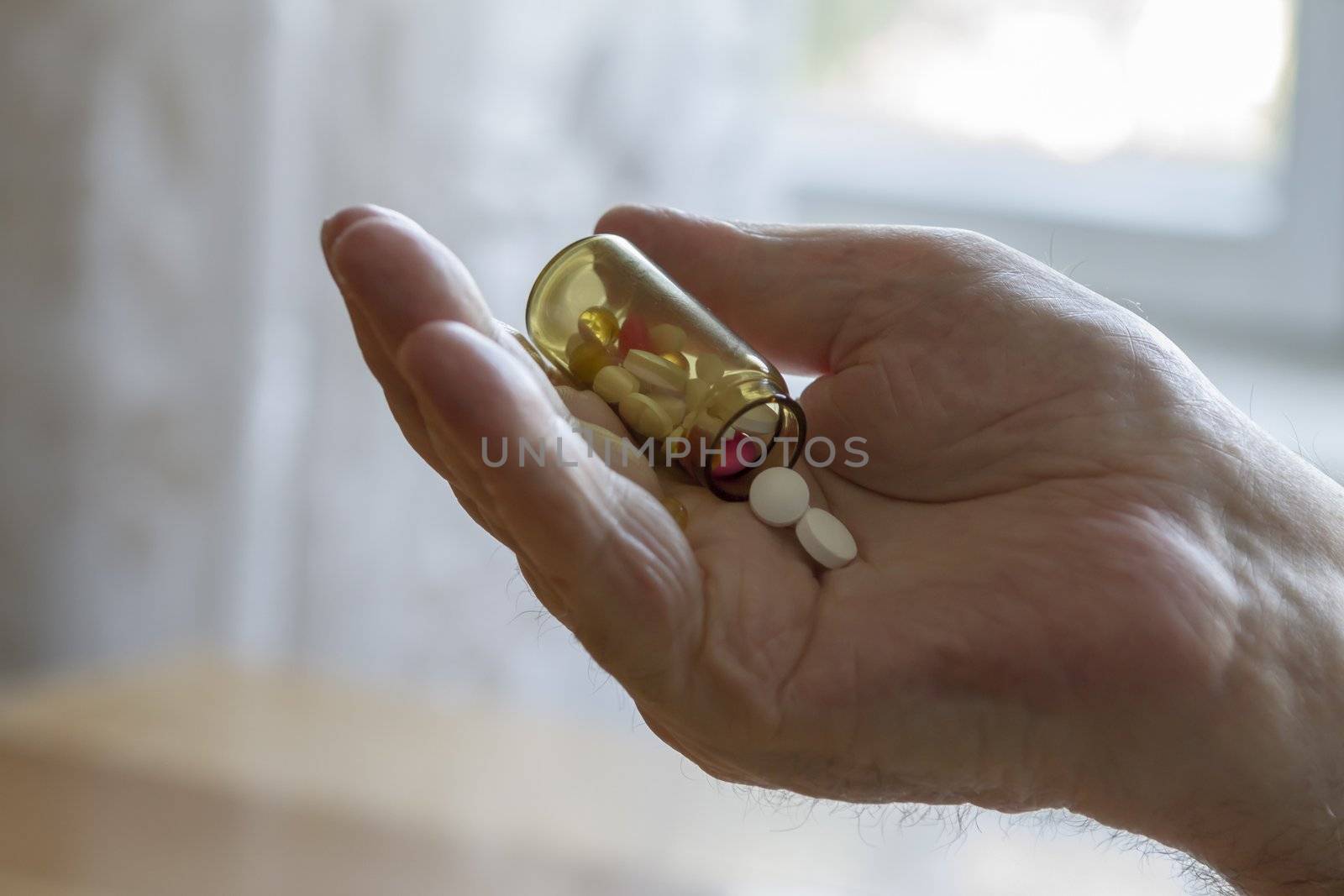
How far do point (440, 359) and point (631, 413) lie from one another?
0.94 feet

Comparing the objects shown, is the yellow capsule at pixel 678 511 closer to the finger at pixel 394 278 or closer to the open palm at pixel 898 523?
the open palm at pixel 898 523

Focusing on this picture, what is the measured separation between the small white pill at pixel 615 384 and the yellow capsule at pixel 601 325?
0.07 feet

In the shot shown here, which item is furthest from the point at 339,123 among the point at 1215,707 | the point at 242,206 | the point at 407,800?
the point at 1215,707

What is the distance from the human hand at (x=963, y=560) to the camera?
64 cm

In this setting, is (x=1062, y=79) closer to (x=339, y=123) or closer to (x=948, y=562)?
(x=339, y=123)

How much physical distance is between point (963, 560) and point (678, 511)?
0.17 meters

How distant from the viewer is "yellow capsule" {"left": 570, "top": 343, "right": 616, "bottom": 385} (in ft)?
2.95

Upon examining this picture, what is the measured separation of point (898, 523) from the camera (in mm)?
868

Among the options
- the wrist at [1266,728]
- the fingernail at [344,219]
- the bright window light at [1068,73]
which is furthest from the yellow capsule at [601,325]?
the bright window light at [1068,73]

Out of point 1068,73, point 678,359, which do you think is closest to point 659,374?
point 678,359

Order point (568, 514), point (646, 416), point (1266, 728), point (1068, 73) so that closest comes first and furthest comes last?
point (568, 514) < point (1266, 728) < point (646, 416) < point (1068, 73)

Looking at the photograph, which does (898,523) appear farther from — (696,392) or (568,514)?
(568,514)

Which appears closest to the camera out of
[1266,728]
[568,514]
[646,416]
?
[568,514]

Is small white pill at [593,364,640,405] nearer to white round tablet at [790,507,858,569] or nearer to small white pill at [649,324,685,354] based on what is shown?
small white pill at [649,324,685,354]
